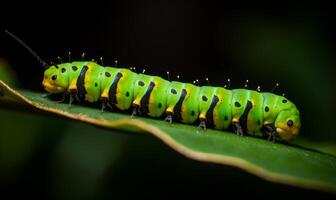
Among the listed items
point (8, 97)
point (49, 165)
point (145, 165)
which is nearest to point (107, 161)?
point (49, 165)

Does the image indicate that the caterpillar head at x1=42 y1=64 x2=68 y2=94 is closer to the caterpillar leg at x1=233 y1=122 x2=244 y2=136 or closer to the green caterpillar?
the green caterpillar

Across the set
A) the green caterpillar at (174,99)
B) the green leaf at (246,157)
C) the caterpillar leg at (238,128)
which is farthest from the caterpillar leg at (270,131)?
the green leaf at (246,157)

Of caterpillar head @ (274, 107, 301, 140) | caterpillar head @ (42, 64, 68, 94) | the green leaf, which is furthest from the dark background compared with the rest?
the green leaf

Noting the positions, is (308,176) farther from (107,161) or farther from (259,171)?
(107,161)

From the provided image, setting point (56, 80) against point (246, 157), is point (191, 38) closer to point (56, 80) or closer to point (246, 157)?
point (56, 80)

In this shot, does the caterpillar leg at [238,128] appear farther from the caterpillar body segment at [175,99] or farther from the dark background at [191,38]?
the dark background at [191,38]

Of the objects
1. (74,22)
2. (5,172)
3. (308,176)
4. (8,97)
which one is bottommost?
(5,172)

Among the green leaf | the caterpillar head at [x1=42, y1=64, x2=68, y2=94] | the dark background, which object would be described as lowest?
the green leaf
